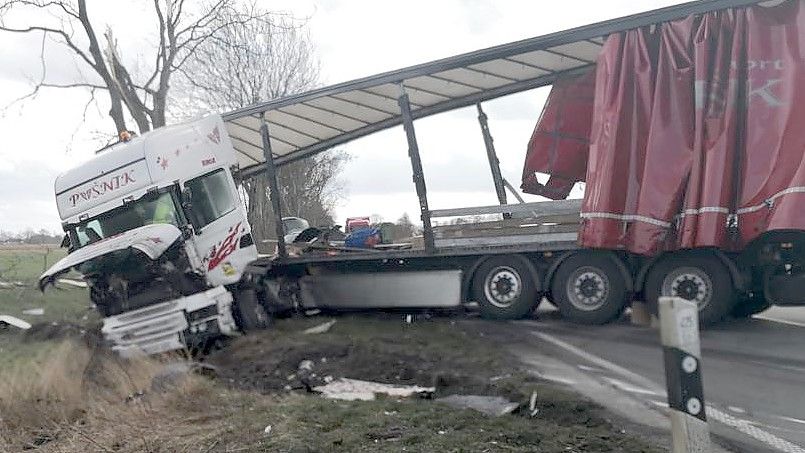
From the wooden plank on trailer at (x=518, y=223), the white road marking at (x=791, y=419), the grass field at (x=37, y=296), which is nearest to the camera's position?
the white road marking at (x=791, y=419)

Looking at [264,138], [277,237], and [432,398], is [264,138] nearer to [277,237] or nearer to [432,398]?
[277,237]

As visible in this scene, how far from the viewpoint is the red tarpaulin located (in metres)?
7.61

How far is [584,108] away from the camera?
10797 mm

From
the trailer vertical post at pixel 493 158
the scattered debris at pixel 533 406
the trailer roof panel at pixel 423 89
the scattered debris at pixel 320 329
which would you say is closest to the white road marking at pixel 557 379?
the scattered debris at pixel 533 406

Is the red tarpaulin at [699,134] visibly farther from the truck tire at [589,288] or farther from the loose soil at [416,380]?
the loose soil at [416,380]

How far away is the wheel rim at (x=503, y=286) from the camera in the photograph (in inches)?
392

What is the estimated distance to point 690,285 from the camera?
866 centimetres

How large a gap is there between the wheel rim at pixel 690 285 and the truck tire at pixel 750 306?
0.72 meters

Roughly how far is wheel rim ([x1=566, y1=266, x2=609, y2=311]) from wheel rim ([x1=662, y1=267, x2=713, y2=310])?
0.77 m

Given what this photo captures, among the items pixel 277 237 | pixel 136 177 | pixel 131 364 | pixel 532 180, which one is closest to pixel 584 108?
pixel 532 180

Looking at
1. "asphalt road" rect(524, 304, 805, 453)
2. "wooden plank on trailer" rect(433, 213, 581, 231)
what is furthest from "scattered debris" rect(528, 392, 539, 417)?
"wooden plank on trailer" rect(433, 213, 581, 231)

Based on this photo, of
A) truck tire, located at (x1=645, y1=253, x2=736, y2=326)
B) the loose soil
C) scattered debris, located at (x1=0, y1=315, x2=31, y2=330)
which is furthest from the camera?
scattered debris, located at (x1=0, y1=315, x2=31, y2=330)

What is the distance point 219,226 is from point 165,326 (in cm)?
171

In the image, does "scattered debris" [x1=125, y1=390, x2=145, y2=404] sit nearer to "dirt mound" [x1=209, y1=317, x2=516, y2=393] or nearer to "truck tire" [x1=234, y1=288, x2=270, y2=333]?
"dirt mound" [x1=209, y1=317, x2=516, y2=393]
